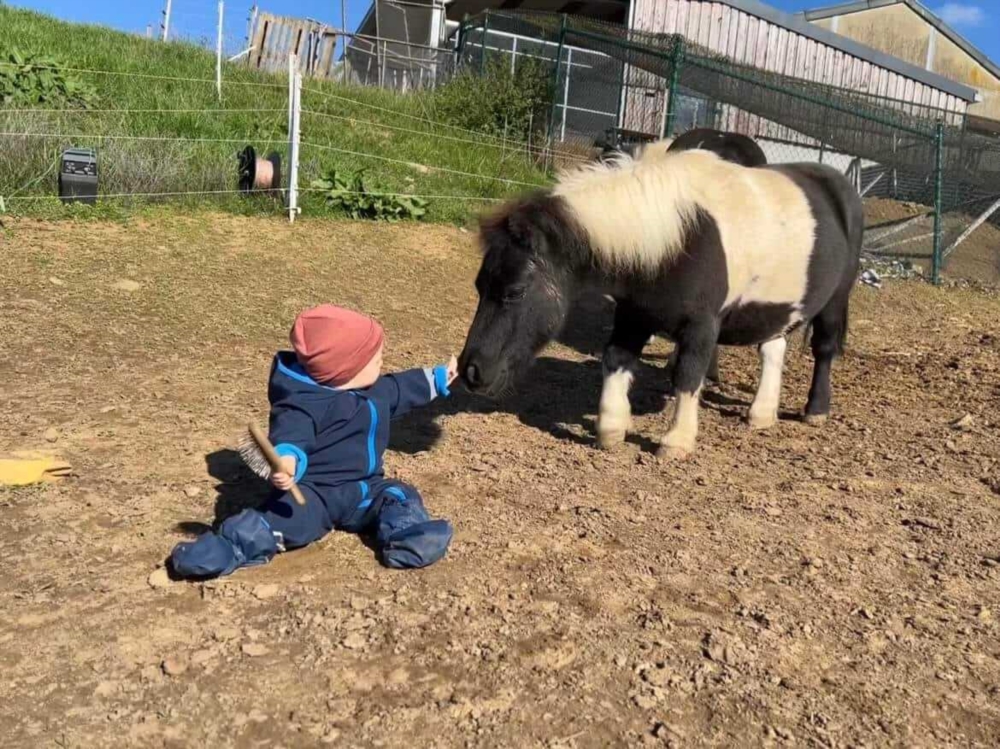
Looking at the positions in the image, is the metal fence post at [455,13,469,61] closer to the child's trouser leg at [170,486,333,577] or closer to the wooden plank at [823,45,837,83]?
the wooden plank at [823,45,837,83]

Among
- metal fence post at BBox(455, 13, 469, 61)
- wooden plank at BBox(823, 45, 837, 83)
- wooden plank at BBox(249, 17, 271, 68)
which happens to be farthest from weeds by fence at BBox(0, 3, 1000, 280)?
wooden plank at BBox(823, 45, 837, 83)

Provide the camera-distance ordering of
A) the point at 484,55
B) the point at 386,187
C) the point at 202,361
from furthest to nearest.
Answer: the point at 484,55, the point at 386,187, the point at 202,361

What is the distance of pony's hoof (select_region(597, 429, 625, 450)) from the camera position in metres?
4.44

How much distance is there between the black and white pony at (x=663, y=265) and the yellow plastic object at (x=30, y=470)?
5.89 ft

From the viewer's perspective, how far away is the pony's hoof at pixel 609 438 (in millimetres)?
4441

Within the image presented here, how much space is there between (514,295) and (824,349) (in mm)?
2538

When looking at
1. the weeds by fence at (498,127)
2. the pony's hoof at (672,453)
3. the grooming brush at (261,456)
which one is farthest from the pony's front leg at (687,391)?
the weeds by fence at (498,127)

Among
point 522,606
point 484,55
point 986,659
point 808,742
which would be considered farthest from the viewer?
point 484,55

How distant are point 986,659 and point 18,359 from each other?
5099 mm

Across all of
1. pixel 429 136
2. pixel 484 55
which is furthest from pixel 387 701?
pixel 484 55

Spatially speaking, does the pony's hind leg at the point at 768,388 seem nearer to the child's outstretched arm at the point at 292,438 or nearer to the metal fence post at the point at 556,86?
the child's outstretched arm at the point at 292,438

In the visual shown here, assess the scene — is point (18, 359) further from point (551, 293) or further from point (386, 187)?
point (386, 187)

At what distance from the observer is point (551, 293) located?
3.92 m

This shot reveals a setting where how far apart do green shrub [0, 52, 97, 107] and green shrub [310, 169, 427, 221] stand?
3.58 m
